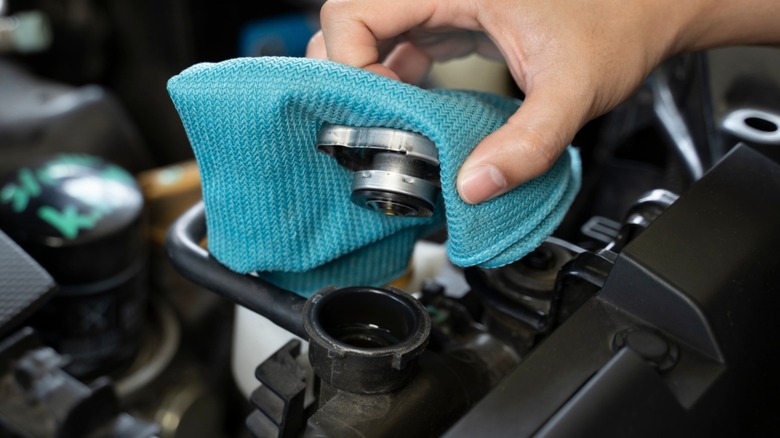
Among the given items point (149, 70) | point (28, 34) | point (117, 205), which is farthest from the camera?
point (149, 70)

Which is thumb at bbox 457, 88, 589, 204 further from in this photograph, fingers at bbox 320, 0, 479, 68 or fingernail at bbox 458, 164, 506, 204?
fingers at bbox 320, 0, 479, 68

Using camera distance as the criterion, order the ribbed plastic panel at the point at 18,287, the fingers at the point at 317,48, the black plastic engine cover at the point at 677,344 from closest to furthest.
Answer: the black plastic engine cover at the point at 677,344
the ribbed plastic panel at the point at 18,287
the fingers at the point at 317,48

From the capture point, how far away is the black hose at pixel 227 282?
0.47 meters

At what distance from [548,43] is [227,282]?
0.27 m

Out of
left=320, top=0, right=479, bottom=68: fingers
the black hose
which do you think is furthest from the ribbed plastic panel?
left=320, top=0, right=479, bottom=68: fingers

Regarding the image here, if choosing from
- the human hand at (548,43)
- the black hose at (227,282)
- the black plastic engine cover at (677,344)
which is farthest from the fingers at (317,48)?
the black plastic engine cover at (677,344)

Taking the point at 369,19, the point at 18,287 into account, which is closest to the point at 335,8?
the point at 369,19

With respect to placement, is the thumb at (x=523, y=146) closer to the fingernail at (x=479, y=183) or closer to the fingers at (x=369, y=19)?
the fingernail at (x=479, y=183)

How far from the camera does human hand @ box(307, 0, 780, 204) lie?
0.45 meters

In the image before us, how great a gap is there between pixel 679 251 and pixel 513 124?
12 centimetres

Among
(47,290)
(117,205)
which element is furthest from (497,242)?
(117,205)

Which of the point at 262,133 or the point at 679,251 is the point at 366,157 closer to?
the point at 262,133

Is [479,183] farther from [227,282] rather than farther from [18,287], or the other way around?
[18,287]

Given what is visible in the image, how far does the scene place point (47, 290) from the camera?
50 centimetres
